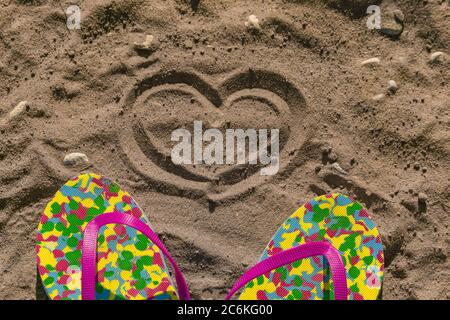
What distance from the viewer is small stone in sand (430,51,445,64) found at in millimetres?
2610

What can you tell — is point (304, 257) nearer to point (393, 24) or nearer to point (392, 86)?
point (392, 86)

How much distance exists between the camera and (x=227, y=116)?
2.60 meters

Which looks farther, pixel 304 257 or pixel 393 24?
pixel 393 24

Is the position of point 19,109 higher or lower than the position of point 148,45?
lower

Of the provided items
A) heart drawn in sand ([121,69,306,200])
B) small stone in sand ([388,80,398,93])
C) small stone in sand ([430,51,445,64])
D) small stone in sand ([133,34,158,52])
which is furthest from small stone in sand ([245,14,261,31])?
small stone in sand ([430,51,445,64])

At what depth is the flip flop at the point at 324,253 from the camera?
2.55 meters

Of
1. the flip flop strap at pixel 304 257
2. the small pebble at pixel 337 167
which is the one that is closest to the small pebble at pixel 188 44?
the small pebble at pixel 337 167

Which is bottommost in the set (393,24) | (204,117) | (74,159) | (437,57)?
Answer: (74,159)

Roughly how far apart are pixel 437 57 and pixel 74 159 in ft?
3.75

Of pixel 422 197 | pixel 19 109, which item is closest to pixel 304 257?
pixel 422 197

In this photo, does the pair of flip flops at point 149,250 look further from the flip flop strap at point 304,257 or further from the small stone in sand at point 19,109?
the small stone in sand at point 19,109

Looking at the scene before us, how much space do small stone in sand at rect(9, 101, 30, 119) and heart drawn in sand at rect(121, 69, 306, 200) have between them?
0.30 meters

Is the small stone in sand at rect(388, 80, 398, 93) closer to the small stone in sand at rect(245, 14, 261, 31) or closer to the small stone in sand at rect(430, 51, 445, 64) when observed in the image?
the small stone in sand at rect(430, 51, 445, 64)
